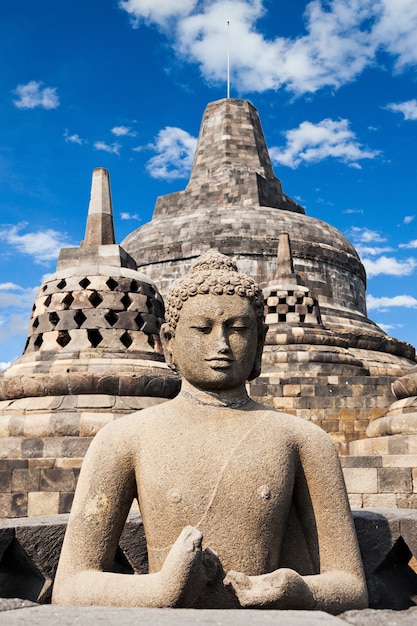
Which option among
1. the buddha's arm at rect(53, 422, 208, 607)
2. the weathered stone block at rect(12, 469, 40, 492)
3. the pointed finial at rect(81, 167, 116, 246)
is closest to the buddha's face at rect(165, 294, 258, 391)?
the buddha's arm at rect(53, 422, 208, 607)

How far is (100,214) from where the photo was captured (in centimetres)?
1145

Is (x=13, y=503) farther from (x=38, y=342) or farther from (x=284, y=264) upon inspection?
(x=284, y=264)

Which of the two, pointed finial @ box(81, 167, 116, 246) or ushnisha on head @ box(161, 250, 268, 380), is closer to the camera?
ushnisha on head @ box(161, 250, 268, 380)

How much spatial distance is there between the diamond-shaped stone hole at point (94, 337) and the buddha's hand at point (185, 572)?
289 inches

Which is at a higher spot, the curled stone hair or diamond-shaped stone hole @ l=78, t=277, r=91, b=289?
diamond-shaped stone hole @ l=78, t=277, r=91, b=289

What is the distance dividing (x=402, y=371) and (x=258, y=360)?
56.2 ft

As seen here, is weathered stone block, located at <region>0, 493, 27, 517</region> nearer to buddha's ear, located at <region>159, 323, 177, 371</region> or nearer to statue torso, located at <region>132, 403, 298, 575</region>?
buddha's ear, located at <region>159, 323, 177, 371</region>

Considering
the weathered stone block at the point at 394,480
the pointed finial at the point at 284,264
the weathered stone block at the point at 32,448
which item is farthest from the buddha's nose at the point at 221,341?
the pointed finial at the point at 284,264

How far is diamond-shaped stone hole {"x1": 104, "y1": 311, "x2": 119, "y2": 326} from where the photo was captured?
10062 mm

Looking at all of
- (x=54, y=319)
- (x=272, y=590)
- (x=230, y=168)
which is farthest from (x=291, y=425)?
(x=230, y=168)

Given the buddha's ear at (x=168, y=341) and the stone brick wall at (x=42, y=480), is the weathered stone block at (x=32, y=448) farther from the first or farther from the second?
the buddha's ear at (x=168, y=341)

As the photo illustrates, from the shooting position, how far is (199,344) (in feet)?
11.2

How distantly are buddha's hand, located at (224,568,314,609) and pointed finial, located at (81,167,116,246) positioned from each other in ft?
29.0

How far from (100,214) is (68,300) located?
6.39 ft
